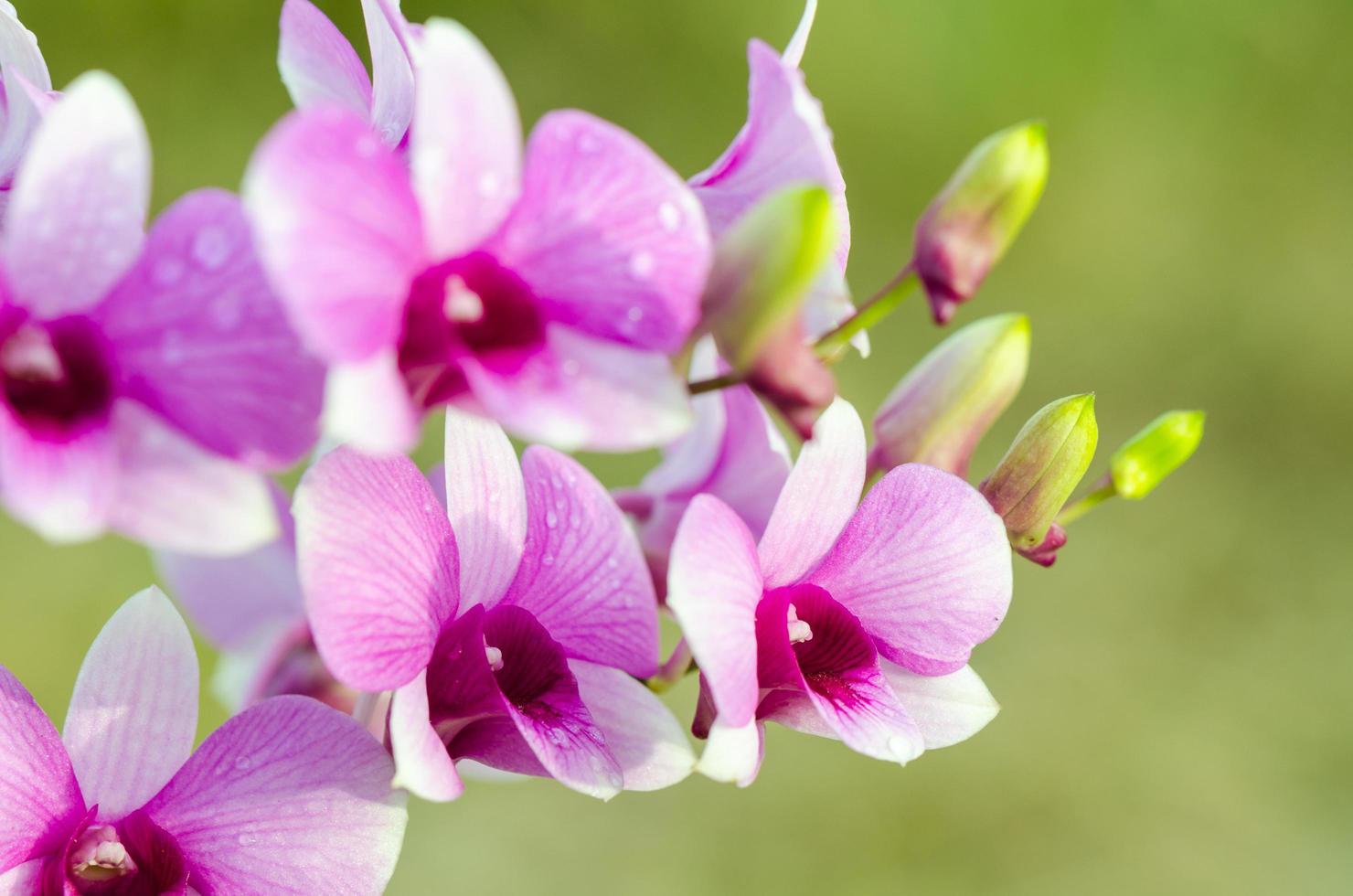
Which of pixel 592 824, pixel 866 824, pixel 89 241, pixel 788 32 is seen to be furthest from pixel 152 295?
pixel 788 32

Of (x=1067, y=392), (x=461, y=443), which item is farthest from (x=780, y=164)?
(x=1067, y=392)

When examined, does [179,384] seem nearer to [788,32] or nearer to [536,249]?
[536,249]

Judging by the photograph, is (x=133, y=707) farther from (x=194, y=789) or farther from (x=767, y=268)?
(x=767, y=268)

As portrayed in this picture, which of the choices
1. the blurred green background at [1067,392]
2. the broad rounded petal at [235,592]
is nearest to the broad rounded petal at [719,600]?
the broad rounded petal at [235,592]

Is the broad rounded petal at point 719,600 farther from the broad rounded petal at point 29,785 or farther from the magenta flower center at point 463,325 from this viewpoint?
the broad rounded petal at point 29,785

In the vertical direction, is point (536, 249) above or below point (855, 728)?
above

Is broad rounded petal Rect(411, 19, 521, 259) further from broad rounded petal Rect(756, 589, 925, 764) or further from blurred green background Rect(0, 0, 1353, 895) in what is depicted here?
blurred green background Rect(0, 0, 1353, 895)
